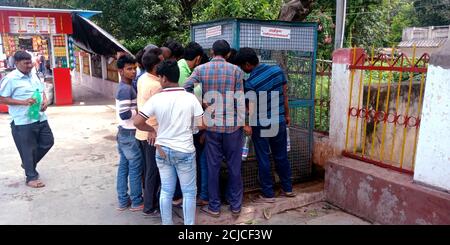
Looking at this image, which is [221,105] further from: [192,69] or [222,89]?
[192,69]

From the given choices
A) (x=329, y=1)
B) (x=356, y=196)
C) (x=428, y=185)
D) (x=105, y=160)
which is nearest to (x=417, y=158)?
(x=428, y=185)

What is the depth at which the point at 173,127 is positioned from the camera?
2906 millimetres

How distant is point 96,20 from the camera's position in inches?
479

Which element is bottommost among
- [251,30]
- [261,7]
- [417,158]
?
[417,158]

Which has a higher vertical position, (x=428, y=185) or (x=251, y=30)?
(x=251, y=30)

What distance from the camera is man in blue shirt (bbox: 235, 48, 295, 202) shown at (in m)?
3.58

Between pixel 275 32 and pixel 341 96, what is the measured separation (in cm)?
101

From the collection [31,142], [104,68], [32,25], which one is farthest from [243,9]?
[104,68]

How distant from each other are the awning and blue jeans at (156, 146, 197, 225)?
7.89 metres

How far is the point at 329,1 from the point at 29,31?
26.4 feet

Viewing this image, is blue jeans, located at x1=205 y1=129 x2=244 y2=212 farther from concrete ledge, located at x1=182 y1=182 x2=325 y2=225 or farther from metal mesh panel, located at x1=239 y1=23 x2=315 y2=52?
metal mesh panel, located at x1=239 y1=23 x2=315 y2=52

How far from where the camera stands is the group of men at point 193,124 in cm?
294

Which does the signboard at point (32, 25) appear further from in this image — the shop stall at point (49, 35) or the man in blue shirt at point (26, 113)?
the man in blue shirt at point (26, 113)

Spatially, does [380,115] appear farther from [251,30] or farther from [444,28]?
[444,28]
